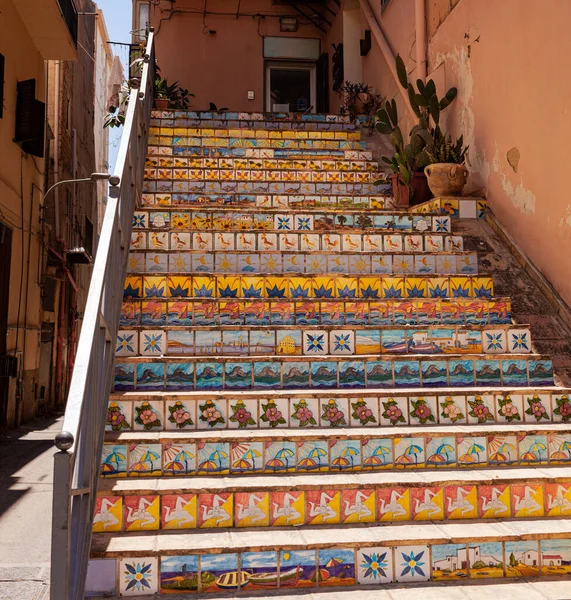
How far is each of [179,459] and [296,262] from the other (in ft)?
6.27

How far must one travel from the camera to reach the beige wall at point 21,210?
6809 millimetres

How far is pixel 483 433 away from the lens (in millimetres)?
3246

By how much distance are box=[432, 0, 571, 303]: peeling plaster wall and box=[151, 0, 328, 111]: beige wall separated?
22.7 ft

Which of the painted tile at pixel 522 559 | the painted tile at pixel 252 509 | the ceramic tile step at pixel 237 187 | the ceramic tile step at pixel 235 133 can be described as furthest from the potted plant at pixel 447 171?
the painted tile at pixel 252 509

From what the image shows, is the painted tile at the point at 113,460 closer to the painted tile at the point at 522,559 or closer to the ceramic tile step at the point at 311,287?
the ceramic tile step at the point at 311,287

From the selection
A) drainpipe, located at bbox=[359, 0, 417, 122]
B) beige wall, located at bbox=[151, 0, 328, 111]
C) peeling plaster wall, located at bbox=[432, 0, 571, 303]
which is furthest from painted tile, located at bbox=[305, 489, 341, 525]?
beige wall, located at bbox=[151, 0, 328, 111]

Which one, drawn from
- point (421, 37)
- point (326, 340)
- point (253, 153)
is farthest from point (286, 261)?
point (421, 37)

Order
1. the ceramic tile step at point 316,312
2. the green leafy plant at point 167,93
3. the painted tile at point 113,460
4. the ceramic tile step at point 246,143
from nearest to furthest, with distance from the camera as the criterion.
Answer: the painted tile at point 113,460 < the ceramic tile step at point 316,312 < the ceramic tile step at point 246,143 < the green leafy plant at point 167,93

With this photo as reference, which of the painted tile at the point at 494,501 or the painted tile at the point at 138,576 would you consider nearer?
the painted tile at the point at 138,576

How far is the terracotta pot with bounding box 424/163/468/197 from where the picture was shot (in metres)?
5.67

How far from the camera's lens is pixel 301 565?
2652mm

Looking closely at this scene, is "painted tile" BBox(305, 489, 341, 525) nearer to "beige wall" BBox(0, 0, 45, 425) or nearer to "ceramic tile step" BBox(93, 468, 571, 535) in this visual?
"ceramic tile step" BBox(93, 468, 571, 535)

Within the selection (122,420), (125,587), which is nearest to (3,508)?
(122,420)

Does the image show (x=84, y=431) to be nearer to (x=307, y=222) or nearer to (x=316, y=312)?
(x=316, y=312)
